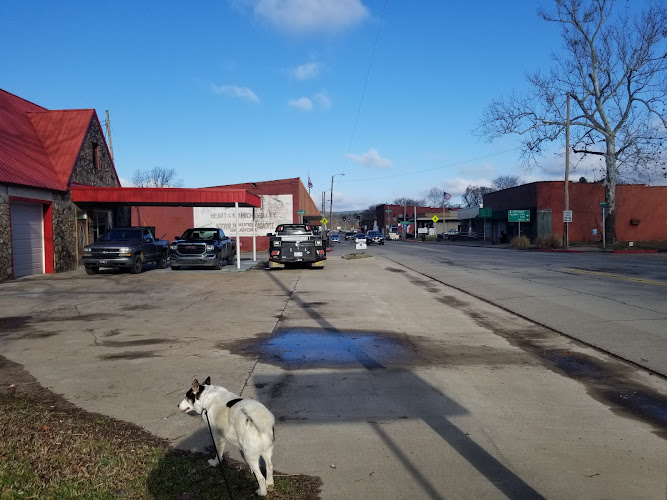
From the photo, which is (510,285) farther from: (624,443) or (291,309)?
(624,443)

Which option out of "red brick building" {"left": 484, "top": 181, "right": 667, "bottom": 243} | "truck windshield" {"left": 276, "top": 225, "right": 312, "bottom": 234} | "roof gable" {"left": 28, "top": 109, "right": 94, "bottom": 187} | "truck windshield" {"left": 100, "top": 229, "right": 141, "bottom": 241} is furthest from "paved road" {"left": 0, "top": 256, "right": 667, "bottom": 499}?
"red brick building" {"left": 484, "top": 181, "right": 667, "bottom": 243}

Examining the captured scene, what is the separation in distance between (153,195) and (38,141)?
18.8 ft

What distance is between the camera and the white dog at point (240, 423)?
131 inches

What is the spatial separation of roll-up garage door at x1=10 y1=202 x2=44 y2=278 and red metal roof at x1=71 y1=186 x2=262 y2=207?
2290 millimetres

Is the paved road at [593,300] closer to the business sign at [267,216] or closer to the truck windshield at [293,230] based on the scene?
the truck windshield at [293,230]

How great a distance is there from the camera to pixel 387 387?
5.71 m

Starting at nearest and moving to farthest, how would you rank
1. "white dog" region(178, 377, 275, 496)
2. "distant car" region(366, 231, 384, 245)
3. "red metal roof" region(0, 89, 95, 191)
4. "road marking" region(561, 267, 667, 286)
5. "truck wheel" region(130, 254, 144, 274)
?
1. "white dog" region(178, 377, 275, 496)
2. "road marking" region(561, 267, 667, 286)
3. "red metal roof" region(0, 89, 95, 191)
4. "truck wheel" region(130, 254, 144, 274)
5. "distant car" region(366, 231, 384, 245)

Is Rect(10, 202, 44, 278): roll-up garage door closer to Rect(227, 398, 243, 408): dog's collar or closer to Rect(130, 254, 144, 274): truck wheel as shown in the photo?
Rect(130, 254, 144, 274): truck wheel

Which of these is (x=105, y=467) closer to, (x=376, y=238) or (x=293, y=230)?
(x=293, y=230)

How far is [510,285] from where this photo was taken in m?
15.1

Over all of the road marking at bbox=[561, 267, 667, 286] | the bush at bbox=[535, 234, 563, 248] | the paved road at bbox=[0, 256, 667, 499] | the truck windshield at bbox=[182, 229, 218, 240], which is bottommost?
the paved road at bbox=[0, 256, 667, 499]

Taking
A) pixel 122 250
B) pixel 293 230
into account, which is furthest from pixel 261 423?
pixel 293 230

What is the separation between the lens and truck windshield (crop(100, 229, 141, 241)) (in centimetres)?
2027

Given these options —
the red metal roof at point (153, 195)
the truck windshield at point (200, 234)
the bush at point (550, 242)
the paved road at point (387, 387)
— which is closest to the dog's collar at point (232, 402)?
the paved road at point (387, 387)
